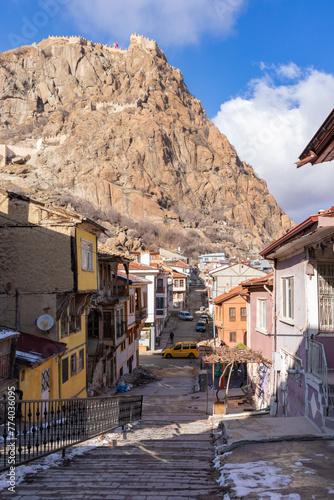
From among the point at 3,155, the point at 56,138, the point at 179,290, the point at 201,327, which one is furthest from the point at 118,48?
the point at 201,327

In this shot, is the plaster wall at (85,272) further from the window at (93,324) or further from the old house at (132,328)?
the old house at (132,328)

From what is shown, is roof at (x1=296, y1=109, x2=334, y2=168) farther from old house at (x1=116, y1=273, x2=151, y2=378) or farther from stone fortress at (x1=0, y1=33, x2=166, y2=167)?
stone fortress at (x1=0, y1=33, x2=166, y2=167)

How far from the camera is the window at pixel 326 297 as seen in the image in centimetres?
1092

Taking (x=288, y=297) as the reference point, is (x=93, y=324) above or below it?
below

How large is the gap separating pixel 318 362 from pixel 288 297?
370 centimetres

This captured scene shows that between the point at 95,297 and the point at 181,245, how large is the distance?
313 feet

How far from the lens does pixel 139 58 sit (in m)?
159

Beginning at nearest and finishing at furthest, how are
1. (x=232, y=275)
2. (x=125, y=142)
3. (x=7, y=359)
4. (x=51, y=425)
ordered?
(x=51, y=425) → (x=7, y=359) → (x=232, y=275) → (x=125, y=142)

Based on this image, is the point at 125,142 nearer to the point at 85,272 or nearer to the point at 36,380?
the point at 85,272

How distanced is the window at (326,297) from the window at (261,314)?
7.82 meters

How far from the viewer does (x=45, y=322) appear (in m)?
15.2

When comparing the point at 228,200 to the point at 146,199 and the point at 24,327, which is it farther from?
the point at 24,327

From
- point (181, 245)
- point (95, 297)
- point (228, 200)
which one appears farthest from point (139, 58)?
point (95, 297)

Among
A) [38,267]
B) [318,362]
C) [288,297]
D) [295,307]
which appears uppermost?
[38,267]
